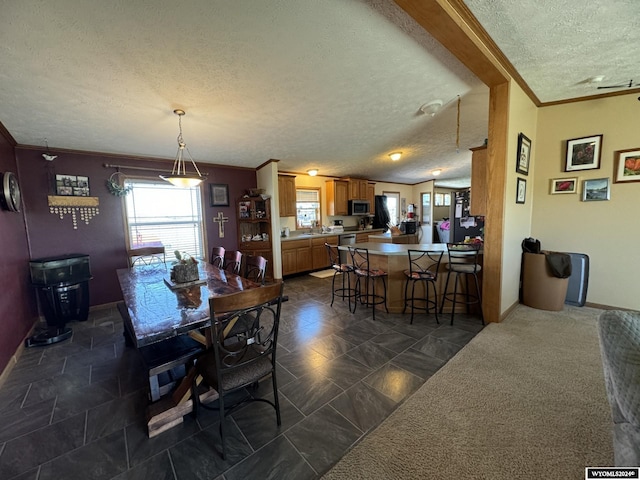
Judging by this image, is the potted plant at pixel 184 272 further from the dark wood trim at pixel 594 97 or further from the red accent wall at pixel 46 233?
the dark wood trim at pixel 594 97

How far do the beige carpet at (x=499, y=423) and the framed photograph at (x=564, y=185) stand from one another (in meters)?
2.00

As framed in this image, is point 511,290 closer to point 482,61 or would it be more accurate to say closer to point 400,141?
point 482,61

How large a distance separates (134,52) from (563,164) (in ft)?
15.9

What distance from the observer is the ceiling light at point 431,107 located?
10.8 feet

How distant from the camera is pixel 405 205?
8.88m

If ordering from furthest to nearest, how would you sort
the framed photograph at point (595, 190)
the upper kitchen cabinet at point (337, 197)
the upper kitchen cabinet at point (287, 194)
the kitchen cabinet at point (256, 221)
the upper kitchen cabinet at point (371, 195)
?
the upper kitchen cabinet at point (371, 195) < the upper kitchen cabinet at point (337, 197) < the upper kitchen cabinet at point (287, 194) < the kitchen cabinet at point (256, 221) < the framed photograph at point (595, 190)

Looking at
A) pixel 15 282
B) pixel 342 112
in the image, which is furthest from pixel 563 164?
pixel 15 282

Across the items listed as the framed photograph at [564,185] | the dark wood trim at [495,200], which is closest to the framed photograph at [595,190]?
the framed photograph at [564,185]

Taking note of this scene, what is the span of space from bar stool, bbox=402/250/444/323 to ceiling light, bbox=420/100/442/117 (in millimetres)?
1873

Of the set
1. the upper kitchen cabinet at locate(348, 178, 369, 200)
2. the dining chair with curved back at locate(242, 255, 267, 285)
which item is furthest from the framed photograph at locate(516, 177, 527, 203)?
the upper kitchen cabinet at locate(348, 178, 369, 200)

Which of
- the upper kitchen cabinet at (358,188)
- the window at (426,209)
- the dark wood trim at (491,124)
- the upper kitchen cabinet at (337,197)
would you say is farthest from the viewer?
the window at (426,209)

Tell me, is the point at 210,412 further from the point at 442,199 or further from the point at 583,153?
the point at 442,199

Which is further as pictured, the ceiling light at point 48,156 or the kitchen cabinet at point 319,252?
the kitchen cabinet at point 319,252

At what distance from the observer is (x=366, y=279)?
3.73 metres
